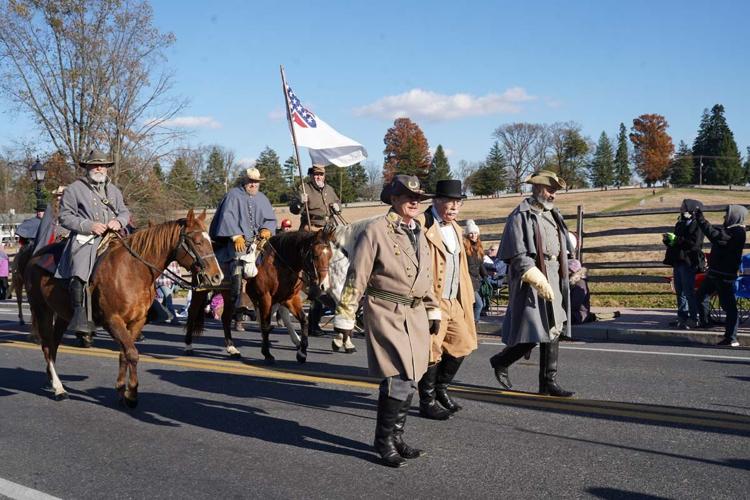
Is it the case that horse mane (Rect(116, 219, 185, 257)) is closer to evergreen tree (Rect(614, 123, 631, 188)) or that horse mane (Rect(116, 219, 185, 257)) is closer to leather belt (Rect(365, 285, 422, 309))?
leather belt (Rect(365, 285, 422, 309))

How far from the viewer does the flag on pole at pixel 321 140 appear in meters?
12.9

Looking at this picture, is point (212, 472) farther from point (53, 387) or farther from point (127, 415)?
point (53, 387)

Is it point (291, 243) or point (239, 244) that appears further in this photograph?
point (291, 243)

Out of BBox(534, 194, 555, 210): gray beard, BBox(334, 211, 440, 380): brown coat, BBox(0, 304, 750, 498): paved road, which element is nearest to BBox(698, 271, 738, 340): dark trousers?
BBox(0, 304, 750, 498): paved road

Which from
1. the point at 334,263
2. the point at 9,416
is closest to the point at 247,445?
the point at 9,416

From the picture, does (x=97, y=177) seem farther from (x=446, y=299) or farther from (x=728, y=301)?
(x=728, y=301)

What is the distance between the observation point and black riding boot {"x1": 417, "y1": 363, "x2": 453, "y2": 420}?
671 centimetres

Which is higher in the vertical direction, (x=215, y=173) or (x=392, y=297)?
(x=215, y=173)

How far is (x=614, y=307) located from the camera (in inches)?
648

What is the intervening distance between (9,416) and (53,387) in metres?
0.85

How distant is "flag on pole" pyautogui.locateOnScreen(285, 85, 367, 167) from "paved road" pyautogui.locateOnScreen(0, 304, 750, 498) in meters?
4.46

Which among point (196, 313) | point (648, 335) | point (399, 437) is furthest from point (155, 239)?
point (648, 335)

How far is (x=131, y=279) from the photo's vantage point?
7.76m

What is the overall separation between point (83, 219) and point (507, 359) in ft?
14.9
